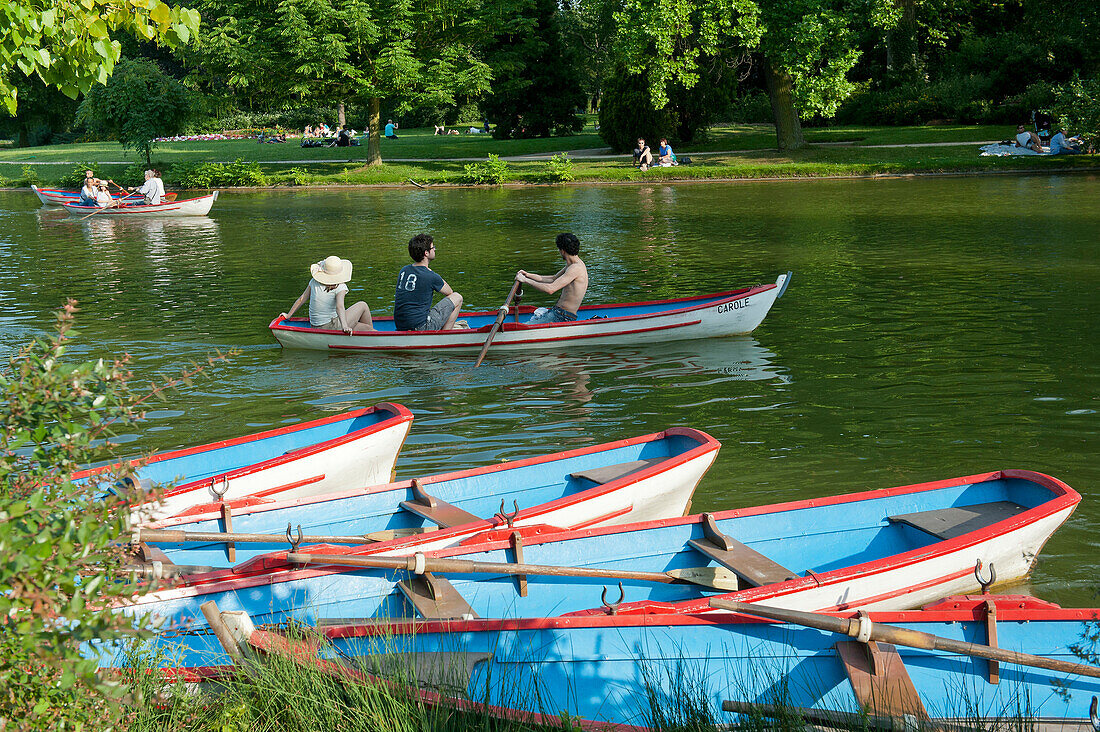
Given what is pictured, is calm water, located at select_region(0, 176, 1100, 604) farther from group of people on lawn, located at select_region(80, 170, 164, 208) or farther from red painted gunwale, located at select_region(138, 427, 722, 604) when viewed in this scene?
group of people on lawn, located at select_region(80, 170, 164, 208)

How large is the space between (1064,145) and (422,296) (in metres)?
26.5

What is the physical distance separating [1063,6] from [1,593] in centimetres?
3755

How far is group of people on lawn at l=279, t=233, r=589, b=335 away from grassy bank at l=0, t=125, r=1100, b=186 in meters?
21.3

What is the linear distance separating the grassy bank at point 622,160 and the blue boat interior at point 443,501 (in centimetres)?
2669

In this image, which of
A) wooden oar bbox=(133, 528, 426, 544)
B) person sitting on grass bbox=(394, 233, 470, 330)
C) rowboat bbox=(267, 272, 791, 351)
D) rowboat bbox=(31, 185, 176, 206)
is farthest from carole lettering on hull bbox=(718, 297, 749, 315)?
rowboat bbox=(31, 185, 176, 206)

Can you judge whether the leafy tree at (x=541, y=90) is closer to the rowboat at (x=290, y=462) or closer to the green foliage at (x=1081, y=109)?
the green foliage at (x=1081, y=109)

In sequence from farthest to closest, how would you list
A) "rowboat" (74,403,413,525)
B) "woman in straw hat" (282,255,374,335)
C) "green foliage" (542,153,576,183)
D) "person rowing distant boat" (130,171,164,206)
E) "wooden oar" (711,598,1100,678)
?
"green foliage" (542,153,576,183)
"person rowing distant boat" (130,171,164,206)
"woman in straw hat" (282,255,374,335)
"rowboat" (74,403,413,525)
"wooden oar" (711,598,1100,678)

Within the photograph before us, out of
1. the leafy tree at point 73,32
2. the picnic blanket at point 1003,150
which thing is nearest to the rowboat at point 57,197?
the picnic blanket at point 1003,150

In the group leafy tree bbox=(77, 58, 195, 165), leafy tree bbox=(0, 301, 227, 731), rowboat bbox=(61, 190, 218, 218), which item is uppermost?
leafy tree bbox=(77, 58, 195, 165)

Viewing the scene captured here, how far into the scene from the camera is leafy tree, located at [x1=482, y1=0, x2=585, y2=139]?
4772 centimetres

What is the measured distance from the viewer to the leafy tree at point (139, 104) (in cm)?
3866

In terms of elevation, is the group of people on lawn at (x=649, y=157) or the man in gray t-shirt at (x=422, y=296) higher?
the group of people on lawn at (x=649, y=157)

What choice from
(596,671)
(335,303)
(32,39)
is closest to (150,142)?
(335,303)

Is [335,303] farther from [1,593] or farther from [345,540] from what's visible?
[1,593]
